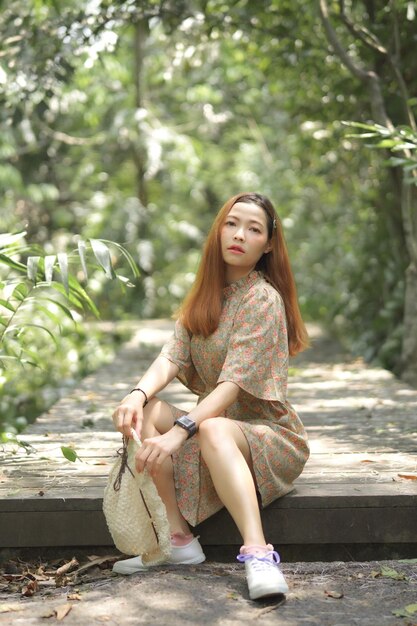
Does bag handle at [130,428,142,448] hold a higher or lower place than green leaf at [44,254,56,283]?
lower

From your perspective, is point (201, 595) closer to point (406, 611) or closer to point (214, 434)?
point (214, 434)

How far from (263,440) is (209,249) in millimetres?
757

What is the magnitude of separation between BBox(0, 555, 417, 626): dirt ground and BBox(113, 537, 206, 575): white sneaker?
4cm

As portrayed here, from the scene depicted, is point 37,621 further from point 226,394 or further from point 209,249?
point 209,249

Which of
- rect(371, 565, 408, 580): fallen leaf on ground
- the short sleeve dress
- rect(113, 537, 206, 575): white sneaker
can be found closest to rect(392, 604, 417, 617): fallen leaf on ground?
rect(371, 565, 408, 580): fallen leaf on ground

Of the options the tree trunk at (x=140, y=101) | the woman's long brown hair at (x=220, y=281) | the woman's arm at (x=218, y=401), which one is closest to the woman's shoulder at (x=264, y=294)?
the woman's long brown hair at (x=220, y=281)

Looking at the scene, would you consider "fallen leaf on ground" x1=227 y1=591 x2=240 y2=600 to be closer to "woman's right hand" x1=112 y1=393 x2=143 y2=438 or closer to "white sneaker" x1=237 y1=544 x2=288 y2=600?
"white sneaker" x1=237 y1=544 x2=288 y2=600

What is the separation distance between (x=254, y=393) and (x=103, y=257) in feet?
2.65

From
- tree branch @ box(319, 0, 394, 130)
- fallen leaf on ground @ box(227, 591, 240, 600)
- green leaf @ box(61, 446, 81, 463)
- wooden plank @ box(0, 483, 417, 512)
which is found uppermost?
tree branch @ box(319, 0, 394, 130)

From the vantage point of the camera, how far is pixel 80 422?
504 cm

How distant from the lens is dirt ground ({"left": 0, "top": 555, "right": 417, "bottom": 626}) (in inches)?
103

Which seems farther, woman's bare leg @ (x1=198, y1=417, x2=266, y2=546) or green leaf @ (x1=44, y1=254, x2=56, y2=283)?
green leaf @ (x1=44, y1=254, x2=56, y2=283)

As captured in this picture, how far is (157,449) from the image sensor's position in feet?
9.64

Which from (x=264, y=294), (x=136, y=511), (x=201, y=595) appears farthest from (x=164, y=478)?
(x=264, y=294)
